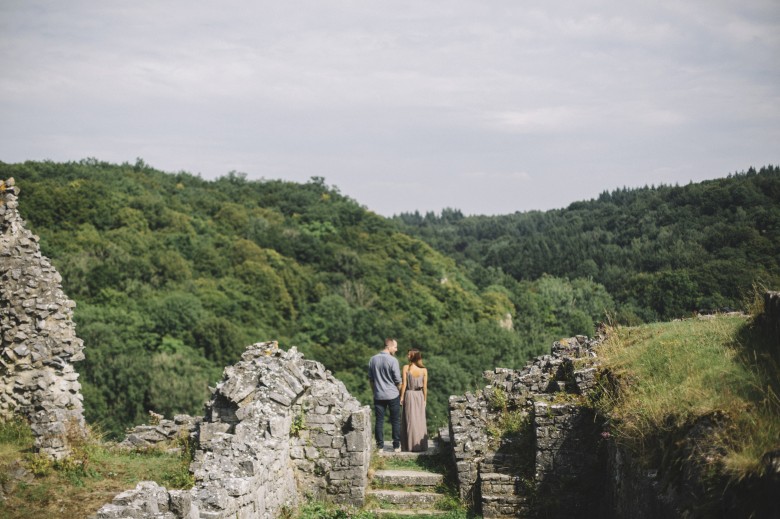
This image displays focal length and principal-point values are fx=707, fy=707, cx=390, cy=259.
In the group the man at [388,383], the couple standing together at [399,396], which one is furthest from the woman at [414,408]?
the man at [388,383]

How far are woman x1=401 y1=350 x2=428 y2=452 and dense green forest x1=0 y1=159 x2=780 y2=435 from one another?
1457 centimetres

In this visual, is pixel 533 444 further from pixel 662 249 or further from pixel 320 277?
pixel 320 277

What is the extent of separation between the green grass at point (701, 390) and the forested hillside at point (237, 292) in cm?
1859

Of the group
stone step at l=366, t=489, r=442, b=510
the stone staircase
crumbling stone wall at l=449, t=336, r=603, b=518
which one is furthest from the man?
stone step at l=366, t=489, r=442, b=510

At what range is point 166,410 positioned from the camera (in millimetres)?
30047

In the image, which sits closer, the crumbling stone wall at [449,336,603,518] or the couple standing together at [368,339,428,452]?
the crumbling stone wall at [449,336,603,518]

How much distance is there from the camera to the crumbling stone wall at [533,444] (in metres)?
11.1

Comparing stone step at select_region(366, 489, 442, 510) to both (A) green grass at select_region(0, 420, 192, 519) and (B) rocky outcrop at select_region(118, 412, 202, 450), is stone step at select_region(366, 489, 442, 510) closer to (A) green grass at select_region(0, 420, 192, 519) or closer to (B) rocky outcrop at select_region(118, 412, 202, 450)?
(A) green grass at select_region(0, 420, 192, 519)

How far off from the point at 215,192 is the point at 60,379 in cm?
4995

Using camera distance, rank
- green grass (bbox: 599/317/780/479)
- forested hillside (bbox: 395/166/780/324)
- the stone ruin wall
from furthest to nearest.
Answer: forested hillside (bbox: 395/166/780/324)
the stone ruin wall
green grass (bbox: 599/317/780/479)

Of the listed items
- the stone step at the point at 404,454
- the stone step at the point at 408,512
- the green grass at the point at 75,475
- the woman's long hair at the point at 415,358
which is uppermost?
the woman's long hair at the point at 415,358

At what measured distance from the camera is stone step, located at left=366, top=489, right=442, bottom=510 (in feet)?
38.9

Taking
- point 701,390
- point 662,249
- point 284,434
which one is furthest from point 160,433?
point 662,249

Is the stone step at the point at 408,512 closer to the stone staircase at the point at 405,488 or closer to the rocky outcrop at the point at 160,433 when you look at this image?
the stone staircase at the point at 405,488
